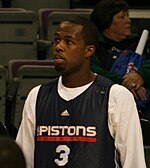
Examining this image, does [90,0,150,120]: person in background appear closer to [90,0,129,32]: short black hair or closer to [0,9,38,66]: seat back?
[90,0,129,32]: short black hair

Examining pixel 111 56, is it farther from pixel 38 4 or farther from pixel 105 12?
pixel 38 4

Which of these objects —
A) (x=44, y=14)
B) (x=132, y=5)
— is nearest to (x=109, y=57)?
(x=44, y=14)

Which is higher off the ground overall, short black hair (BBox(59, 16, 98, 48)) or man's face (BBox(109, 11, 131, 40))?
short black hair (BBox(59, 16, 98, 48))

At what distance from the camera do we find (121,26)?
12.8 feet

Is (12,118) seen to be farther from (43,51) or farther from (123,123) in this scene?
(123,123)

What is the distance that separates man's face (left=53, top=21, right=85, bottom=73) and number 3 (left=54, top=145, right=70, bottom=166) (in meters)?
0.30

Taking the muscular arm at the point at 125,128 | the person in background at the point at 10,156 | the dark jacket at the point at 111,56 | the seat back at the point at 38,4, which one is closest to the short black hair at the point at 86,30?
the muscular arm at the point at 125,128

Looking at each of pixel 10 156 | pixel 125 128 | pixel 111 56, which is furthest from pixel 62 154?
pixel 111 56

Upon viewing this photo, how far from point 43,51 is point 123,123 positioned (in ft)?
9.11

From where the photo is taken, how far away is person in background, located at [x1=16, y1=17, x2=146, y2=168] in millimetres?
2430

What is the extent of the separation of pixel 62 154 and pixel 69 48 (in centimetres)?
41

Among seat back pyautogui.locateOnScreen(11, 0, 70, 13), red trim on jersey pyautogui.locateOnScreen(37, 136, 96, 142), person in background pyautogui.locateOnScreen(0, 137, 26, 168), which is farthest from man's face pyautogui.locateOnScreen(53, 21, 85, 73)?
seat back pyautogui.locateOnScreen(11, 0, 70, 13)

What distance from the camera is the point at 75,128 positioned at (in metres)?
2.44

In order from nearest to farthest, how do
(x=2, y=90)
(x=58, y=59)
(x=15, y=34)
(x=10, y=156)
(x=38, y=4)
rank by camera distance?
1. (x=10, y=156)
2. (x=58, y=59)
3. (x=2, y=90)
4. (x=15, y=34)
5. (x=38, y=4)
